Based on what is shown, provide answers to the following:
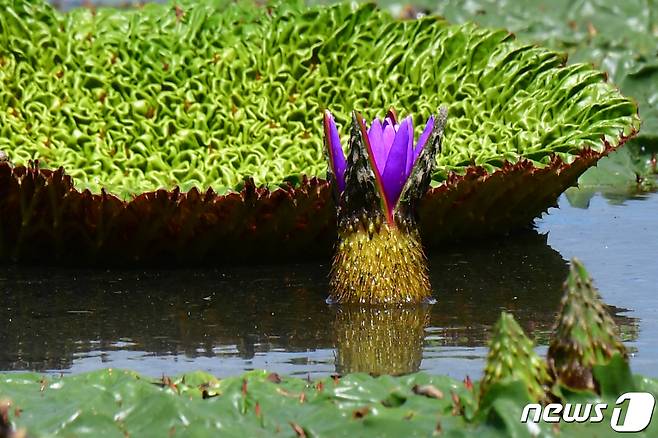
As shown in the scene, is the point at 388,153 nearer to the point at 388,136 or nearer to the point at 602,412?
the point at 388,136

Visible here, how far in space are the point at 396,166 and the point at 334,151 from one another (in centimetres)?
23

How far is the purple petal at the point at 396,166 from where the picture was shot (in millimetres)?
5277

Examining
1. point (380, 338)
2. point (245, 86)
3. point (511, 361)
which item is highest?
point (245, 86)

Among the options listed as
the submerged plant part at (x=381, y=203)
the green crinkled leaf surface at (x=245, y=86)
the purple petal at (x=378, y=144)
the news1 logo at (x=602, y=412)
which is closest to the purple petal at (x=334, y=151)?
the submerged plant part at (x=381, y=203)

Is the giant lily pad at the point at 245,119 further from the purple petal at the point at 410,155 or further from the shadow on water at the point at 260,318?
the purple petal at the point at 410,155

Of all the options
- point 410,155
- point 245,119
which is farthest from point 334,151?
point 245,119

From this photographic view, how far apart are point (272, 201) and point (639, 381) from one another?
240 cm

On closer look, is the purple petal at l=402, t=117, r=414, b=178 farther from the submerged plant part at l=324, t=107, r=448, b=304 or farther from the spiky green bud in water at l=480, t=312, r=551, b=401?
the spiky green bud in water at l=480, t=312, r=551, b=401

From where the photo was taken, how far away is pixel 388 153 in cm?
Result: 530

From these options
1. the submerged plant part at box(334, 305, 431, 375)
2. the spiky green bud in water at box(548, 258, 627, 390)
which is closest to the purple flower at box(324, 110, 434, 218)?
the submerged plant part at box(334, 305, 431, 375)

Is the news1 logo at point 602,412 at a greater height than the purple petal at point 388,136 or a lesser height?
lesser

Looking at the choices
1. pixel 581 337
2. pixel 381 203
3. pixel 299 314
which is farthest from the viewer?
pixel 299 314

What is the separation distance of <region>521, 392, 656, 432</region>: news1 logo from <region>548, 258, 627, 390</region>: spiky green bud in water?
3.6 inches

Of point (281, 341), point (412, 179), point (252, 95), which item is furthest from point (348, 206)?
point (252, 95)
